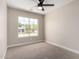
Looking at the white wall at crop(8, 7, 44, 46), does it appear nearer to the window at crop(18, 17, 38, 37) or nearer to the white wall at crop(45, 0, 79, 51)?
the window at crop(18, 17, 38, 37)

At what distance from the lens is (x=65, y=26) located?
3.84 m

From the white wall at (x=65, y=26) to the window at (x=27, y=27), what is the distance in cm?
129

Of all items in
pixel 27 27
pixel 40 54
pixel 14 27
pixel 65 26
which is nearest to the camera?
pixel 40 54

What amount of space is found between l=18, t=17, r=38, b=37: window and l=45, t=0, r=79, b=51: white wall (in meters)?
1.29

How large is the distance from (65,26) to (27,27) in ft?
9.35

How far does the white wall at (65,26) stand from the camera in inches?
130

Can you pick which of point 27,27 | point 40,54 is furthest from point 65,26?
point 27,27

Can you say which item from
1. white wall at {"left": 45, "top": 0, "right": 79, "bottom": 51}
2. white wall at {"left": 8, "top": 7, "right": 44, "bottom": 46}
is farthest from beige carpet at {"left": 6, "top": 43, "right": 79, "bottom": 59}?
white wall at {"left": 8, "top": 7, "right": 44, "bottom": 46}

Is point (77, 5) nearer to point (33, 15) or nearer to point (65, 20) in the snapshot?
point (65, 20)

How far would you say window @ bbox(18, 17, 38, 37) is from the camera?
474 centimetres

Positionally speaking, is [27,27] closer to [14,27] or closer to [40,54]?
[14,27]

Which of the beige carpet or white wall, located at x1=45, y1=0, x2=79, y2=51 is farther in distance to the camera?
white wall, located at x1=45, y1=0, x2=79, y2=51

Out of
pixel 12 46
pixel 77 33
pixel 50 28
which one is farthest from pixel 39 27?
pixel 77 33

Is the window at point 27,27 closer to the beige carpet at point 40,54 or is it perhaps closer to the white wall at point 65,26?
the white wall at point 65,26
